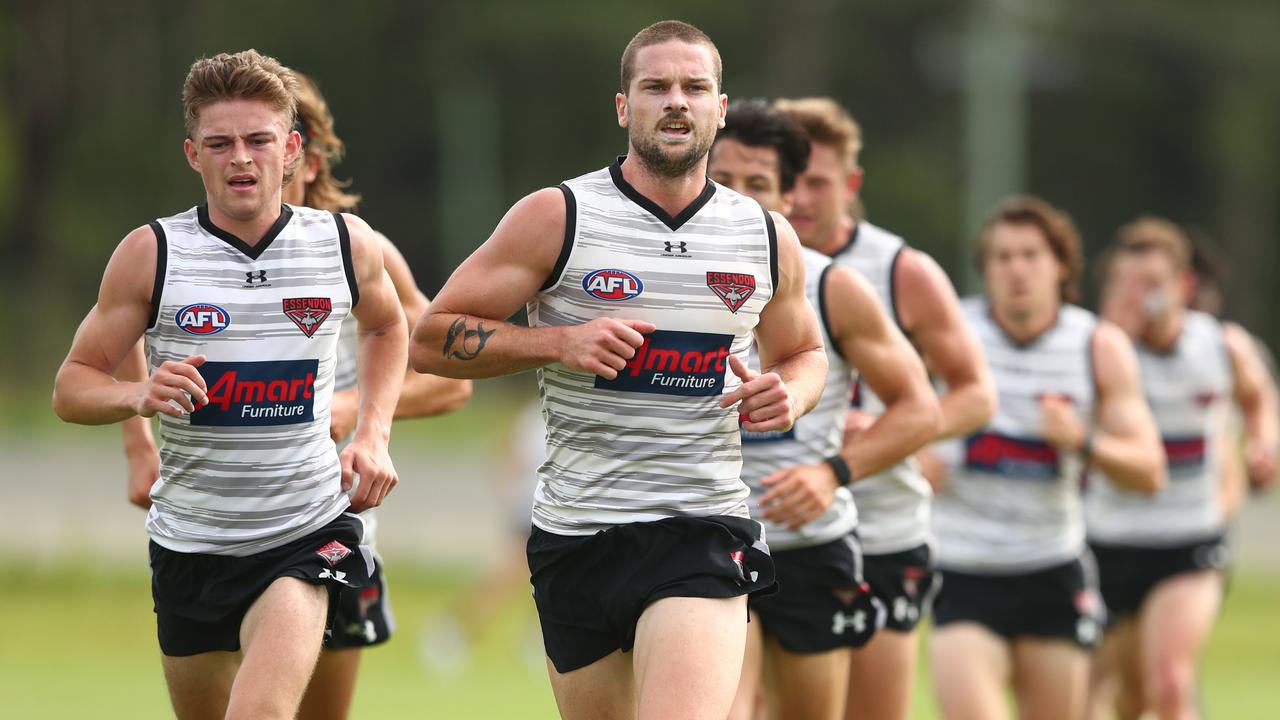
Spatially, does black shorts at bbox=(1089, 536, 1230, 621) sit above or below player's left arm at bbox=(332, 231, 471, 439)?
below

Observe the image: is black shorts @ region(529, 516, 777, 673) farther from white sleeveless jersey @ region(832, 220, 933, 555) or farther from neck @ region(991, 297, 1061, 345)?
neck @ region(991, 297, 1061, 345)

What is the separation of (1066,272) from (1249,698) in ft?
22.4

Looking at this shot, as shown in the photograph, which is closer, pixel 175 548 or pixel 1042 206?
pixel 175 548

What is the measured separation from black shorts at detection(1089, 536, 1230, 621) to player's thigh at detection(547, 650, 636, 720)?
5.38m

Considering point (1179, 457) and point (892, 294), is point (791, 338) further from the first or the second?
point (1179, 457)

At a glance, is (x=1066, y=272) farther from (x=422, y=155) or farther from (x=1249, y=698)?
(x=422, y=155)

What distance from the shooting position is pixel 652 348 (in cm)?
551

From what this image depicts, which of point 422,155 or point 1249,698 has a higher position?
point 422,155

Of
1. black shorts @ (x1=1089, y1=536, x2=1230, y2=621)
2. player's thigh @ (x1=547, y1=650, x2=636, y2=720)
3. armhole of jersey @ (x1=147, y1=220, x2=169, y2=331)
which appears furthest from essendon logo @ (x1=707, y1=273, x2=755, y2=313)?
black shorts @ (x1=1089, y1=536, x2=1230, y2=621)

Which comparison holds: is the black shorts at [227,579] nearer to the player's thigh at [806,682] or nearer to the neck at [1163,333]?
the player's thigh at [806,682]

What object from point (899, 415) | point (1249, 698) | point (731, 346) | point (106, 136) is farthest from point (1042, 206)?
point (106, 136)

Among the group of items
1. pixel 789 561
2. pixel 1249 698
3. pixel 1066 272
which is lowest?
pixel 1249 698

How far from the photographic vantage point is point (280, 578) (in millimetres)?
5652

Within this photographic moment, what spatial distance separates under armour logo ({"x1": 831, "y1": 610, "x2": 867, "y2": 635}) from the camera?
267 inches
